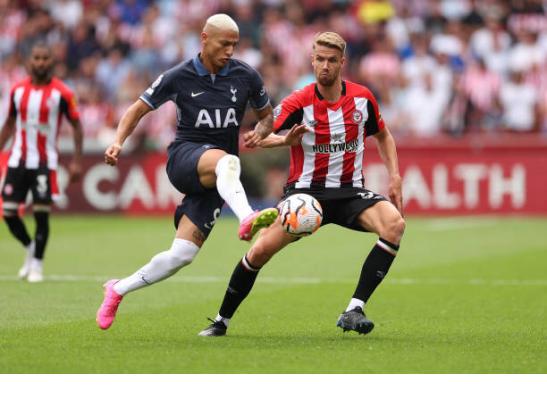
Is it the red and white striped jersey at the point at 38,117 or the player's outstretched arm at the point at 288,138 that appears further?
the red and white striped jersey at the point at 38,117

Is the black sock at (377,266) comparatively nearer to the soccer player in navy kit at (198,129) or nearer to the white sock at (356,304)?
the white sock at (356,304)

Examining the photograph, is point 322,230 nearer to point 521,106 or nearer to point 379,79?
A: point 379,79

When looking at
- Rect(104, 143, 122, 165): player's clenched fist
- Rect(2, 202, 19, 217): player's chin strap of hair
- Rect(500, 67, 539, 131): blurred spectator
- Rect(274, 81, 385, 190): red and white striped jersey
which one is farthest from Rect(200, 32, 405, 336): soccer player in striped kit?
Rect(500, 67, 539, 131): blurred spectator

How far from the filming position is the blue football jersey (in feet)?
27.5

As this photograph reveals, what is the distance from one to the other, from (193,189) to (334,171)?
112cm

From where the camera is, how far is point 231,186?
789cm

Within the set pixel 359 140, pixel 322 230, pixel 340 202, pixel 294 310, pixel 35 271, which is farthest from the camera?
pixel 322 230

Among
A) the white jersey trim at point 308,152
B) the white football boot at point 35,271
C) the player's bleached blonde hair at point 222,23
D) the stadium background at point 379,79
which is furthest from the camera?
the stadium background at point 379,79

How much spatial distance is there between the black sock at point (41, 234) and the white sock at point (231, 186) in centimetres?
516

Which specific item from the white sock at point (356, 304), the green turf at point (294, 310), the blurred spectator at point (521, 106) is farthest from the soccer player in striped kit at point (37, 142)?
the blurred spectator at point (521, 106)

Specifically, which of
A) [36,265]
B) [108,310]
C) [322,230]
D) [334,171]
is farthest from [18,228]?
[322,230]

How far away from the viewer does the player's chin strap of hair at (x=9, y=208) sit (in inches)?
511

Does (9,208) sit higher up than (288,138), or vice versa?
(288,138)

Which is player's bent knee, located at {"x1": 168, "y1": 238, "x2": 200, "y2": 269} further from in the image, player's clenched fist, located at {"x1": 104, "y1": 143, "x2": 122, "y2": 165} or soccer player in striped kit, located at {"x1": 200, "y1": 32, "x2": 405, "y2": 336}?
player's clenched fist, located at {"x1": 104, "y1": 143, "x2": 122, "y2": 165}
